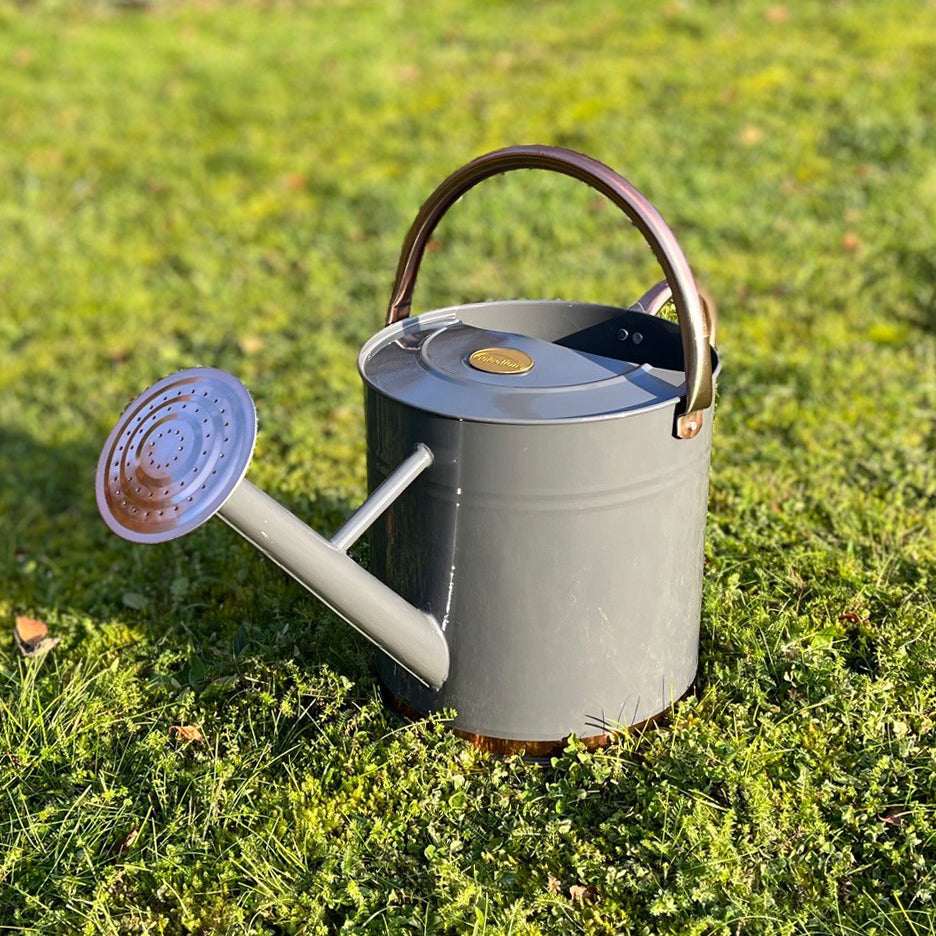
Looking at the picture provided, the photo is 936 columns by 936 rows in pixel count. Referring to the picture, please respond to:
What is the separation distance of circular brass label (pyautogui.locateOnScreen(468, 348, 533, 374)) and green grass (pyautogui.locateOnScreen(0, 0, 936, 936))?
735 millimetres

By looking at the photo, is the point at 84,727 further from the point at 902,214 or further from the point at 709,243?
the point at 902,214

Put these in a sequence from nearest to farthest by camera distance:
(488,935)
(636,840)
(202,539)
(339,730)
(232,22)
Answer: (488,935), (636,840), (339,730), (202,539), (232,22)

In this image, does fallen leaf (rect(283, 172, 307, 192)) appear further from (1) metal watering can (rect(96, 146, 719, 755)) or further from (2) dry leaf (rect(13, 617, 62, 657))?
(1) metal watering can (rect(96, 146, 719, 755))

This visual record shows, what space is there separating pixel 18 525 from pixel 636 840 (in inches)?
89.9

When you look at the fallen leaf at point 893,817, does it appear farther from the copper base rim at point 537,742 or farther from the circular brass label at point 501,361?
the circular brass label at point 501,361

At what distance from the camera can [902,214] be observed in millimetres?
4602

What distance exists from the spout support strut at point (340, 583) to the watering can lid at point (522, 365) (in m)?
0.30

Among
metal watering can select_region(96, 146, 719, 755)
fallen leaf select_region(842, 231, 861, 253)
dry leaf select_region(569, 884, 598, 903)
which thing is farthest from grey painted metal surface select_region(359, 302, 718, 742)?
fallen leaf select_region(842, 231, 861, 253)

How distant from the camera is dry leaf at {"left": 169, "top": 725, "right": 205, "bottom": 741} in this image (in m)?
2.29

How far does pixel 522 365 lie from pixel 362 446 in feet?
5.39

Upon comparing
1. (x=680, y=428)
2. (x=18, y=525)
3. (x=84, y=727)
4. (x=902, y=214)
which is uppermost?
(x=680, y=428)

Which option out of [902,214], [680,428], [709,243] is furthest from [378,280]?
[680,428]

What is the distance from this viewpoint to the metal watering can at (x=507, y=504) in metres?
1.86

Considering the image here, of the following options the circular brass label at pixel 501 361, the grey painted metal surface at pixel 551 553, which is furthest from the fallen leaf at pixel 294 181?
the circular brass label at pixel 501 361
